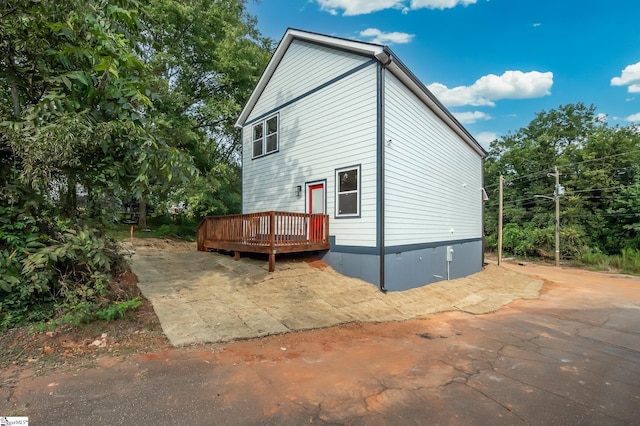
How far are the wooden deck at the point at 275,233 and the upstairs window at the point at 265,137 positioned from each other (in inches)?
139

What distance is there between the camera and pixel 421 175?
9.86 meters

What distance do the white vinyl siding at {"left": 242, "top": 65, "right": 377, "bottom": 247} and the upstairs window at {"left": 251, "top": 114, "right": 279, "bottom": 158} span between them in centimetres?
31

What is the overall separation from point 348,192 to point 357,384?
5.88 metres

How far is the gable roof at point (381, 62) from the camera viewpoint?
7.89m

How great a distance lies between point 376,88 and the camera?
26.2 ft

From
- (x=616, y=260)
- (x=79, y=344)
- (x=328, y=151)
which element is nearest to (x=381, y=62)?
(x=328, y=151)

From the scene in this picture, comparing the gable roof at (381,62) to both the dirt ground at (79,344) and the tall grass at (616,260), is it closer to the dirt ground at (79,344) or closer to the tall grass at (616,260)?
the dirt ground at (79,344)

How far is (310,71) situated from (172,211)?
13.7 meters

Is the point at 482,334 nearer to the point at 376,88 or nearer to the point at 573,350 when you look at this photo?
the point at 573,350

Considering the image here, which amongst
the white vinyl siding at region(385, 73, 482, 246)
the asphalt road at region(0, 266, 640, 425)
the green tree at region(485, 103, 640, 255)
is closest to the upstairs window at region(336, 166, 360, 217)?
the white vinyl siding at region(385, 73, 482, 246)

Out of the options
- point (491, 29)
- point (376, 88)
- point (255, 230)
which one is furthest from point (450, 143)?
point (255, 230)

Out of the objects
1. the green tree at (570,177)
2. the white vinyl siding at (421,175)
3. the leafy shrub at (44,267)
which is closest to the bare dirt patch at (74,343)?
the leafy shrub at (44,267)

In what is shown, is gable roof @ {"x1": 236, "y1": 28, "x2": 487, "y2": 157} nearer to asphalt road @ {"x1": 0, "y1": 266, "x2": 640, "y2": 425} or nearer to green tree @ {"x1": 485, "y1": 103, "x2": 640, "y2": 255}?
asphalt road @ {"x1": 0, "y1": 266, "x2": 640, "y2": 425}

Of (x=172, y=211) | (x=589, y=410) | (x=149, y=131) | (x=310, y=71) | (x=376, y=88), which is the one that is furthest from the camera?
(x=172, y=211)
